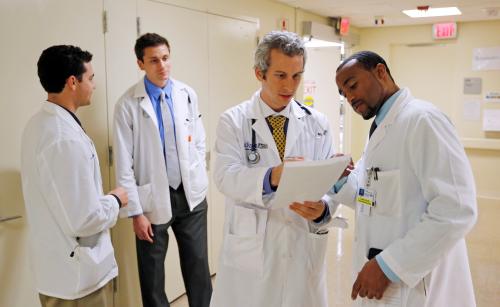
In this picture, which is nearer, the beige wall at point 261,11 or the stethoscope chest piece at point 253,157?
the stethoscope chest piece at point 253,157

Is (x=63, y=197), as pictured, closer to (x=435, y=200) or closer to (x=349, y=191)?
(x=349, y=191)

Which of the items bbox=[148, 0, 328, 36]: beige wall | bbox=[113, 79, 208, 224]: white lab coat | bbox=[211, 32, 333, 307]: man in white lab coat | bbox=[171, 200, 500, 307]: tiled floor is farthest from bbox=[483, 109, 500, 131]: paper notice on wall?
bbox=[211, 32, 333, 307]: man in white lab coat

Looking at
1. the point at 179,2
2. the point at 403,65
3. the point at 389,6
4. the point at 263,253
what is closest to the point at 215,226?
the point at 179,2

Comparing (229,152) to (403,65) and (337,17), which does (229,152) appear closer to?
(337,17)

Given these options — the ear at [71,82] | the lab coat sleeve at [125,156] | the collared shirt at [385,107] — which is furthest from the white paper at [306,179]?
the lab coat sleeve at [125,156]

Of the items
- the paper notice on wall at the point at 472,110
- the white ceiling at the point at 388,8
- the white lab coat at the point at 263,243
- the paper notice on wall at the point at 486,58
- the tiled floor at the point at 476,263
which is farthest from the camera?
the paper notice on wall at the point at 472,110

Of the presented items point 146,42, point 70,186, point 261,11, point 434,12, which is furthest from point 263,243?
point 434,12

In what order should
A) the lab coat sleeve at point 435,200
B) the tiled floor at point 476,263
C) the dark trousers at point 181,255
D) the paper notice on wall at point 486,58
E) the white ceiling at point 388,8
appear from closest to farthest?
the lab coat sleeve at point 435,200 → the dark trousers at point 181,255 → the tiled floor at point 476,263 → the white ceiling at point 388,8 → the paper notice on wall at point 486,58

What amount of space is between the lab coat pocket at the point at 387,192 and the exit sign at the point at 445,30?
548 centimetres

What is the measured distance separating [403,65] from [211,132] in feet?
14.0

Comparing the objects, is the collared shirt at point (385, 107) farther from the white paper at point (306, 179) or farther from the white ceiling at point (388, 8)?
the white ceiling at point (388, 8)

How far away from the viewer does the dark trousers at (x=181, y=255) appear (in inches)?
100.0

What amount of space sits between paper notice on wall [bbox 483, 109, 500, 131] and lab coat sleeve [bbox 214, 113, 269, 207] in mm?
5468

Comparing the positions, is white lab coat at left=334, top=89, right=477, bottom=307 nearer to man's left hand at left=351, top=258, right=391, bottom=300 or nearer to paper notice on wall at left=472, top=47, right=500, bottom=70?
man's left hand at left=351, top=258, right=391, bottom=300
